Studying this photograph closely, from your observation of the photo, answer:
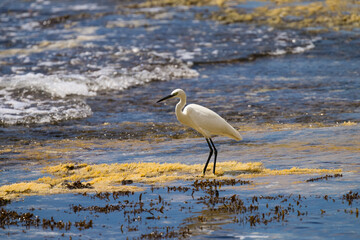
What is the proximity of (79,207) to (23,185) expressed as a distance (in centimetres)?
139

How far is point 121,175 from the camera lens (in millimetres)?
8930

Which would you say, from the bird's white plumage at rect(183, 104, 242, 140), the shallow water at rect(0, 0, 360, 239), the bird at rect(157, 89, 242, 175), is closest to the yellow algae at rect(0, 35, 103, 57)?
the shallow water at rect(0, 0, 360, 239)

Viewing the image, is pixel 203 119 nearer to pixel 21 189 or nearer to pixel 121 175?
pixel 121 175

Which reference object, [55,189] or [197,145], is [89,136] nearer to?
[197,145]

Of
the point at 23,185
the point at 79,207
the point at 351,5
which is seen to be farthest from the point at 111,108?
the point at 351,5

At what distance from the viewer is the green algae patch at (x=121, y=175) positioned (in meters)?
8.09

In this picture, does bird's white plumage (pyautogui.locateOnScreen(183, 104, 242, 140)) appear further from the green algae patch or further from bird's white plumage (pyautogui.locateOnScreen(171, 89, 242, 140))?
the green algae patch

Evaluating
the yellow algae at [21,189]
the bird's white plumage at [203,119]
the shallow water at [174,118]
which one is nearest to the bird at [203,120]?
the bird's white plumage at [203,119]

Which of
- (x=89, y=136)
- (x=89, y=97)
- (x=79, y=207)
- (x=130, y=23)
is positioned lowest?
(x=79, y=207)

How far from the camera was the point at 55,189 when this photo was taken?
26.7 feet

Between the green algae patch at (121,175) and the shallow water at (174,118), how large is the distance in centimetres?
19

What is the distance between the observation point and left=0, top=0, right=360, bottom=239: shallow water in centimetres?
671

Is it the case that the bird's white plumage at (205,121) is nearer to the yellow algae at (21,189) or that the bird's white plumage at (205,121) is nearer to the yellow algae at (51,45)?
the yellow algae at (21,189)

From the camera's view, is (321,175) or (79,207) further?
(321,175)
